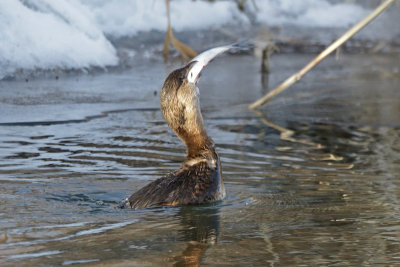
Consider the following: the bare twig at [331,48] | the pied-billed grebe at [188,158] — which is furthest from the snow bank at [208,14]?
the pied-billed grebe at [188,158]

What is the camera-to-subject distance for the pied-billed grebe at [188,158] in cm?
507

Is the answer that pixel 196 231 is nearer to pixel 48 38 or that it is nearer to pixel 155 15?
pixel 48 38

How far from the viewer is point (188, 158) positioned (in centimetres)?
548

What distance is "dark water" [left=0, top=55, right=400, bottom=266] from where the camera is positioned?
13.5 feet

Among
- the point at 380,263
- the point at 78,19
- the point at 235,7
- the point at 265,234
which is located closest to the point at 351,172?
the point at 265,234

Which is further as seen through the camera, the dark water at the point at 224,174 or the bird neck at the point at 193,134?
the bird neck at the point at 193,134

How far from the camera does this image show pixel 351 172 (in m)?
6.30

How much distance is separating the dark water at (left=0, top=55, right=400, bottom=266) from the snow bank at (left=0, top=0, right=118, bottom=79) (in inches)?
19.5

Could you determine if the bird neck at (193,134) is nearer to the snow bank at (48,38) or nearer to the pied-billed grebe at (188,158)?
the pied-billed grebe at (188,158)

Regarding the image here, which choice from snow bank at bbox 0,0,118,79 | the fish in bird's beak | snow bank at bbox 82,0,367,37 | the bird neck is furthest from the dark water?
snow bank at bbox 82,0,367,37

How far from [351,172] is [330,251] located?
2.31 metres

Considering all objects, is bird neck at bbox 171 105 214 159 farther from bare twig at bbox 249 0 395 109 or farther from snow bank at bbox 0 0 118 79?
snow bank at bbox 0 0 118 79

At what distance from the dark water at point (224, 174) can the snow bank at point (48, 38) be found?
0.49 meters

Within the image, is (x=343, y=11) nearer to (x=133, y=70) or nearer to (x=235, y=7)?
(x=235, y=7)
